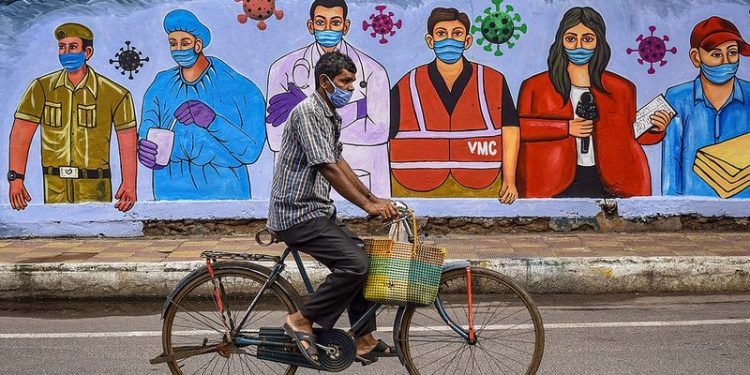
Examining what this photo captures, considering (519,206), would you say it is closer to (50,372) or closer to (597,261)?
(597,261)

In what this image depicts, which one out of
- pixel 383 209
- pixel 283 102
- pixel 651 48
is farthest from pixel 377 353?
pixel 651 48

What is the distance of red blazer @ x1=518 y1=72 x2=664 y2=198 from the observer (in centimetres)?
936

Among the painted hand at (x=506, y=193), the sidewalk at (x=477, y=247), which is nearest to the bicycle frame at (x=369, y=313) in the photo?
the sidewalk at (x=477, y=247)

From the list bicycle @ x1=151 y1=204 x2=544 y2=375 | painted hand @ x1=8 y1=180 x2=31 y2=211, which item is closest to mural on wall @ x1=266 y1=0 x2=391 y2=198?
painted hand @ x1=8 y1=180 x2=31 y2=211

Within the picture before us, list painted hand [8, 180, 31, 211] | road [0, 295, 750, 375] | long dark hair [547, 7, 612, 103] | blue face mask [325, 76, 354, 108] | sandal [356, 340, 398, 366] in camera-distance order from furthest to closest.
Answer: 1. painted hand [8, 180, 31, 211]
2. long dark hair [547, 7, 612, 103]
3. road [0, 295, 750, 375]
4. sandal [356, 340, 398, 366]
5. blue face mask [325, 76, 354, 108]

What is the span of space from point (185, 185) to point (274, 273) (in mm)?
5225

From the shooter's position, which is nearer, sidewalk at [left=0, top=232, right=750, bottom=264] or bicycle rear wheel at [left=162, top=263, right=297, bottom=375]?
bicycle rear wheel at [left=162, top=263, right=297, bottom=375]

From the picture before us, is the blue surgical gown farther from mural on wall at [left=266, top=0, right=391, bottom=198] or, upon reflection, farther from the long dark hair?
the long dark hair

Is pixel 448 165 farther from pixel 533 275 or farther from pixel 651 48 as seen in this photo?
pixel 651 48

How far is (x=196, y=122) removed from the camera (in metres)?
9.38

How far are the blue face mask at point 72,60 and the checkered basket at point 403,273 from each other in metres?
6.17

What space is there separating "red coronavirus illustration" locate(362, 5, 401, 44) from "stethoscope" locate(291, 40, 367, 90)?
322mm

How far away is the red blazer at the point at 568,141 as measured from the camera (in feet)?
30.7

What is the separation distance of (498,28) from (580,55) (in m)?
0.94
